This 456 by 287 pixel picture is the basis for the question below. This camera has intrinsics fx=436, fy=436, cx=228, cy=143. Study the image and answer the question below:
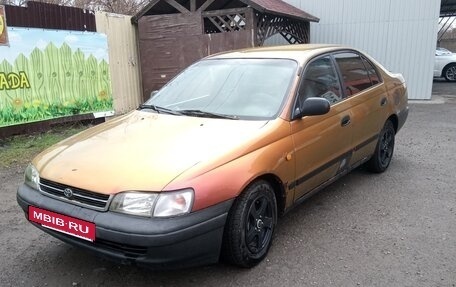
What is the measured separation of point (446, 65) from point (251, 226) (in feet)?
58.8

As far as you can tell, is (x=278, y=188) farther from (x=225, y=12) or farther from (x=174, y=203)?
(x=225, y=12)

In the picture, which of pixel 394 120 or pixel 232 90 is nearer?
pixel 232 90

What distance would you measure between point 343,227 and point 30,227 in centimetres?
286

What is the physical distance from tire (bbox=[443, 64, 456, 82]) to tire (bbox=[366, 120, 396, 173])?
584 inches

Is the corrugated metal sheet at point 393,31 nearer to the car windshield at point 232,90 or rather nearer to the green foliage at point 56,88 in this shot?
the green foliage at point 56,88

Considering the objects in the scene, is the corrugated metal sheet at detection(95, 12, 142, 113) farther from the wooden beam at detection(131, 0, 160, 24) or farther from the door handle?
the door handle

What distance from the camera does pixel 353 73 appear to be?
4707 mm

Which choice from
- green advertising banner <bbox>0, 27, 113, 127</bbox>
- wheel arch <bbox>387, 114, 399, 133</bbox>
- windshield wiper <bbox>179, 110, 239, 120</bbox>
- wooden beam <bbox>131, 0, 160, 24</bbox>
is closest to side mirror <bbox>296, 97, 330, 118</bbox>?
windshield wiper <bbox>179, 110, 239, 120</bbox>

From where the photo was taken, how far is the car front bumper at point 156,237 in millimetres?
2570

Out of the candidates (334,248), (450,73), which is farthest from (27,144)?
(450,73)

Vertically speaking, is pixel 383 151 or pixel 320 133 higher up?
pixel 320 133

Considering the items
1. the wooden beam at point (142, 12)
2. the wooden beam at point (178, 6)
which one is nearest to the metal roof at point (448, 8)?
the wooden beam at point (178, 6)

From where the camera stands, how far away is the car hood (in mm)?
2719

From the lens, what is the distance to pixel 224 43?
10359 millimetres
